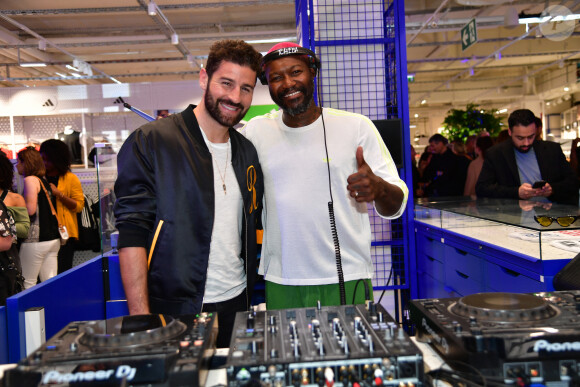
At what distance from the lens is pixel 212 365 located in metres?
1.21

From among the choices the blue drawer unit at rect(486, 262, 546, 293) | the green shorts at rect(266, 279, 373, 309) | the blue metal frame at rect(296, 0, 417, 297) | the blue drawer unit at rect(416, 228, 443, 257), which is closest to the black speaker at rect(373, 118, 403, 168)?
the blue metal frame at rect(296, 0, 417, 297)

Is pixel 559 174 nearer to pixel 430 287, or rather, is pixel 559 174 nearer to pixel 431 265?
pixel 431 265

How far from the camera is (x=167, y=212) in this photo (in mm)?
1678

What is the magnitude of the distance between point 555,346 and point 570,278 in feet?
1.66

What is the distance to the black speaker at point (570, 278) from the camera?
1.38m

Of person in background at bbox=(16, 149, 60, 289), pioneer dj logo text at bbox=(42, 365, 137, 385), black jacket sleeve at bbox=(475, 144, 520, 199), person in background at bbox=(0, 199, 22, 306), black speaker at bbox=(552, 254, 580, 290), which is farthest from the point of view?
person in background at bbox=(16, 149, 60, 289)

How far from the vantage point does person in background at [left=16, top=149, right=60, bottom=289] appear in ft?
14.3

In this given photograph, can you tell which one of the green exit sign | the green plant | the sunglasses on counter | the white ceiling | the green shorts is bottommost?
the green shorts

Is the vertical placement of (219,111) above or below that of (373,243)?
above

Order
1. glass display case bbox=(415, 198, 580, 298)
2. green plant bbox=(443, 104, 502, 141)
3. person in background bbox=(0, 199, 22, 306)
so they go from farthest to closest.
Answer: green plant bbox=(443, 104, 502, 141) < person in background bbox=(0, 199, 22, 306) < glass display case bbox=(415, 198, 580, 298)

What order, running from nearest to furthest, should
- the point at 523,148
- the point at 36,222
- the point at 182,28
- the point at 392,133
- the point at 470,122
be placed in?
the point at 392,133, the point at 523,148, the point at 36,222, the point at 470,122, the point at 182,28

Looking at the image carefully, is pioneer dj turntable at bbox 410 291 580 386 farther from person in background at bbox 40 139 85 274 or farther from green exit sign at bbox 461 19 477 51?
green exit sign at bbox 461 19 477 51

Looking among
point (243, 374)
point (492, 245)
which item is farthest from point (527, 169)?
point (243, 374)

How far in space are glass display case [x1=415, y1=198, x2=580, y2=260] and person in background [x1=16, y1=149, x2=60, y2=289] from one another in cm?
320
